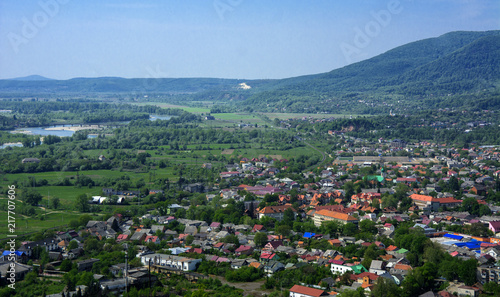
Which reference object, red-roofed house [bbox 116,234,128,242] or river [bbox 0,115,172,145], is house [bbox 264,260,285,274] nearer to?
red-roofed house [bbox 116,234,128,242]

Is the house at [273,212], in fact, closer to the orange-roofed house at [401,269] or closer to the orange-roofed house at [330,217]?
the orange-roofed house at [330,217]

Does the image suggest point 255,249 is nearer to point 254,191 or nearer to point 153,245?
point 153,245

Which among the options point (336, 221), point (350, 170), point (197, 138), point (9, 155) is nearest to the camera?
point (336, 221)

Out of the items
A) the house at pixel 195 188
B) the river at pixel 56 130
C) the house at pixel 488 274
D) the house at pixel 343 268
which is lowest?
the river at pixel 56 130

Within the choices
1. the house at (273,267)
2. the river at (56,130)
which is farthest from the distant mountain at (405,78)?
the house at (273,267)

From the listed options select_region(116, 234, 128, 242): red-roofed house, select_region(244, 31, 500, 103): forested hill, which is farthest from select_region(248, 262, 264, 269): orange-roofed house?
select_region(244, 31, 500, 103): forested hill

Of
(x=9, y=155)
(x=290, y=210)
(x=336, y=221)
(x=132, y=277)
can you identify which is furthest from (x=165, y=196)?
(x=9, y=155)
